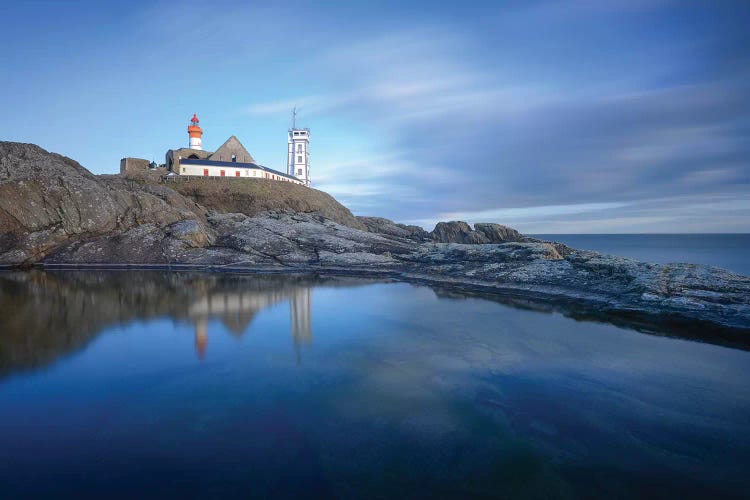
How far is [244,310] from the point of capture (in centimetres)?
1862

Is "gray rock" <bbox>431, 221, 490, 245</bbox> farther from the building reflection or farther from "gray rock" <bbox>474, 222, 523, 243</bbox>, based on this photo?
the building reflection

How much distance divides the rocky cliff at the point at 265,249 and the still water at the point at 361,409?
5.62 meters

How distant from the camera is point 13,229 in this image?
106 ft

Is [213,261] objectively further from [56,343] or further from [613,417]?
[613,417]

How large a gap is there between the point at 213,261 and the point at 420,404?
1118 inches

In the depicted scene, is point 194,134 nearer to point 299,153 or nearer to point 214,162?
point 214,162

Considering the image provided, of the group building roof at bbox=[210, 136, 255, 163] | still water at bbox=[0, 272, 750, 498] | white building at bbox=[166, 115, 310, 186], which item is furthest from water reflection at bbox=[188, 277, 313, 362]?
building roof at bbox=[210, 136, 255, 163]

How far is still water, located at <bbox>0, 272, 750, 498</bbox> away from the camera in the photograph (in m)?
6.23

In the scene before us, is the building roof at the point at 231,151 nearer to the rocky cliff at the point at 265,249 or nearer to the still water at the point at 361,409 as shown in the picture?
the rocky cliff at the point at 265,249

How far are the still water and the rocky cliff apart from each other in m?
5.62

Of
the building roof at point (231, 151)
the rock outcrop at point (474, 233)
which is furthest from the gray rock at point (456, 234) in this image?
the building roof at point (231, 151)

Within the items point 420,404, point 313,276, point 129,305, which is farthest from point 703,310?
point 129,305

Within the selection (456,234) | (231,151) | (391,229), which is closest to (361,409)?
(456,234)

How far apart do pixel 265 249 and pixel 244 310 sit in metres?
17.3
